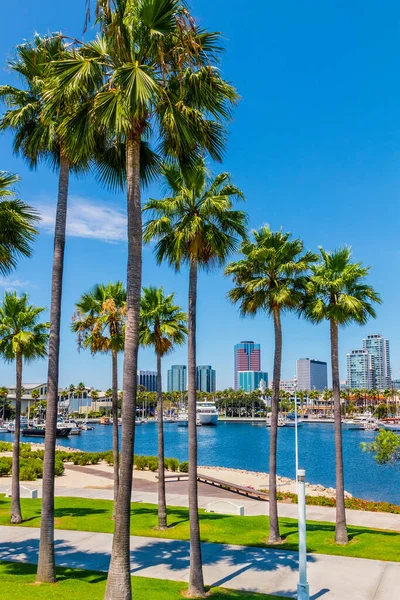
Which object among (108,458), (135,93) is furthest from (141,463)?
(135,93)

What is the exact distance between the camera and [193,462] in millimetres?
14078

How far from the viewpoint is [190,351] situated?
14734mm

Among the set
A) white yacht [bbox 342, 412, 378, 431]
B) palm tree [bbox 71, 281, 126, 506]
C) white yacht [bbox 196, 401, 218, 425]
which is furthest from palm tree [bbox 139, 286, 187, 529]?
white yacht [bbox 196, 401, 218, 425]

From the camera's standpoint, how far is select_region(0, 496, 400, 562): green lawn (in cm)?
1731

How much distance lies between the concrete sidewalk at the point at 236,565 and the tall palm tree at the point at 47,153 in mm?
2714

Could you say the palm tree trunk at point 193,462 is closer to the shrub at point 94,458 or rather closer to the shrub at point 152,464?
the shrub at point 152,464

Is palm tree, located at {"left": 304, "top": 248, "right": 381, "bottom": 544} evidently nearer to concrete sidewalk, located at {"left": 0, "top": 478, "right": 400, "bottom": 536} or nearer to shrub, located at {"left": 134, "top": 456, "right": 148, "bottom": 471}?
concrete sidewalk, located at {"left": 0, "top": 478, "right": 400, "bottom": 536}

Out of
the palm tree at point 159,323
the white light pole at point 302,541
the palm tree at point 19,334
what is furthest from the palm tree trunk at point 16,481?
the white light pole at point 302,541

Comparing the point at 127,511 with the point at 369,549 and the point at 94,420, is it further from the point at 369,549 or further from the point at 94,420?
A: the point at 94,420

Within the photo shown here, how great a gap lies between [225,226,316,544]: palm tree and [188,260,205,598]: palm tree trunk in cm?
481

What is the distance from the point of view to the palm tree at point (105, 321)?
865 inches

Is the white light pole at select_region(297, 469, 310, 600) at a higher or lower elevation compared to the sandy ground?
higher

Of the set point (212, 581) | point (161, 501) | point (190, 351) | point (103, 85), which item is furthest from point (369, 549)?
point (103, 85)

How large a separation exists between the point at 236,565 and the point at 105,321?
11103mm
